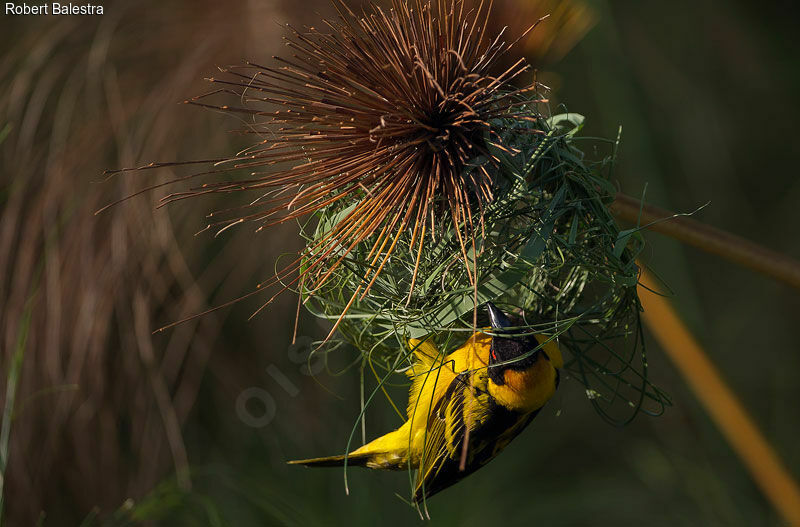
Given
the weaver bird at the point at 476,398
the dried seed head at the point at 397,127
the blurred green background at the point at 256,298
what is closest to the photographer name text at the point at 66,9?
the blurred green background at the point at 256,298

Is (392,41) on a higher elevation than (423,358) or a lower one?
higher

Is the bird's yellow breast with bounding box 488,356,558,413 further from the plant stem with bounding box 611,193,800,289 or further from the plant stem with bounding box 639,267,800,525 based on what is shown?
the plant stem with bounding box 639,267,800,525

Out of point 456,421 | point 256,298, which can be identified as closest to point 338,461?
point 456,421

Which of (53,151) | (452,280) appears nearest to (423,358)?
(452,280)

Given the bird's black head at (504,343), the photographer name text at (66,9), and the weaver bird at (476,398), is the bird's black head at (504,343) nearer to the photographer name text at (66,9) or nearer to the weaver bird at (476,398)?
the weaver bird at (476,398)

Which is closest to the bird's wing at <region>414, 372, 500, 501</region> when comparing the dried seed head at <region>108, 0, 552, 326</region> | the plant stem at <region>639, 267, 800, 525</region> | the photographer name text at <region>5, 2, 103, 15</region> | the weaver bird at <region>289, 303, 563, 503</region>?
the weaver bird at <region>289, 303, 563, 503</region>

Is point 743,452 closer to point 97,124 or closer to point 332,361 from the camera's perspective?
point 332,361
